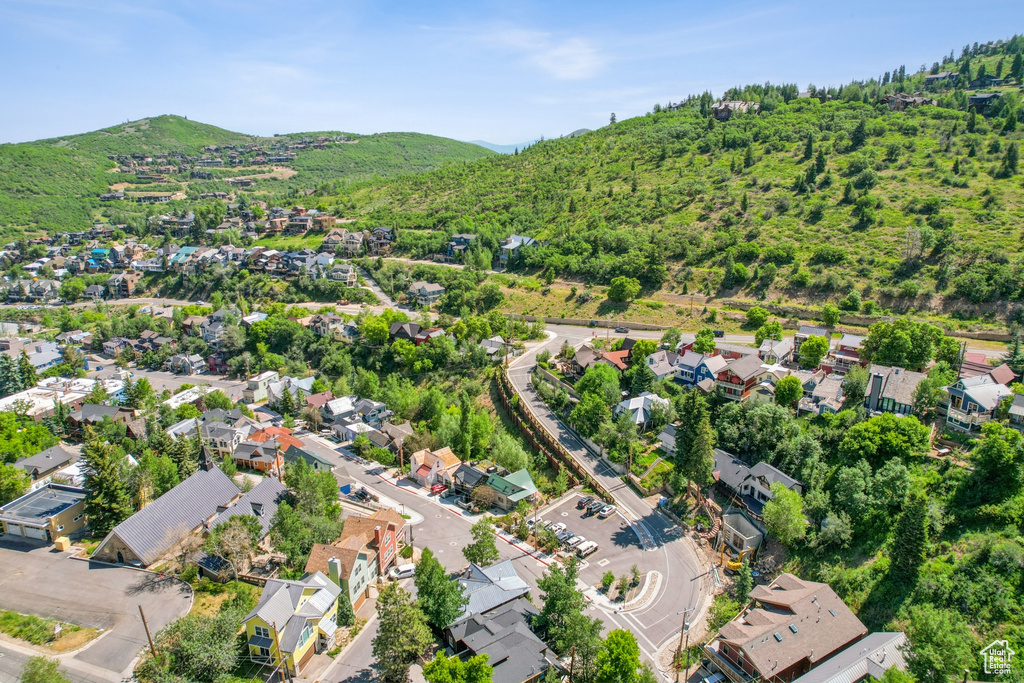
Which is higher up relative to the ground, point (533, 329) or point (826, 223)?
point (826, 223)

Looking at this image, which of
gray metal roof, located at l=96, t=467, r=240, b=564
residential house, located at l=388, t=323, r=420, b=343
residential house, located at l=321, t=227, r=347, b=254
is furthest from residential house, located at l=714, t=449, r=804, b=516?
residential house, located at l=321, t=227, r=347, b=254

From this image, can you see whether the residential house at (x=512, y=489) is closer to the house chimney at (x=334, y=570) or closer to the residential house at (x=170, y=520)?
the house chimney at (x=334, y=570)

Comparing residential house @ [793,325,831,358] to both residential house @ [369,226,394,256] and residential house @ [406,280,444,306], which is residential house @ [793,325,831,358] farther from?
residential house @ [369,226,394,256]

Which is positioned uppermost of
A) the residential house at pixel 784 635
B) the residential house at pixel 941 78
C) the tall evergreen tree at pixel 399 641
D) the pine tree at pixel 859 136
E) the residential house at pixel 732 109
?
the residential house at pixel 941 78

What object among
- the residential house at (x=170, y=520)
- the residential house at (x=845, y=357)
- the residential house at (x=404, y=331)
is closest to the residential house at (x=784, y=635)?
the residential house at (x=845, y=357)

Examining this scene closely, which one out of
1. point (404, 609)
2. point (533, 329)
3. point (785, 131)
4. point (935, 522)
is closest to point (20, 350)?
point (533, 329)

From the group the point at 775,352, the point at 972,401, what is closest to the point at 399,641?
the point at 972,401

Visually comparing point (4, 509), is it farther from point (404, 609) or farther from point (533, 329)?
point (533, 329)
